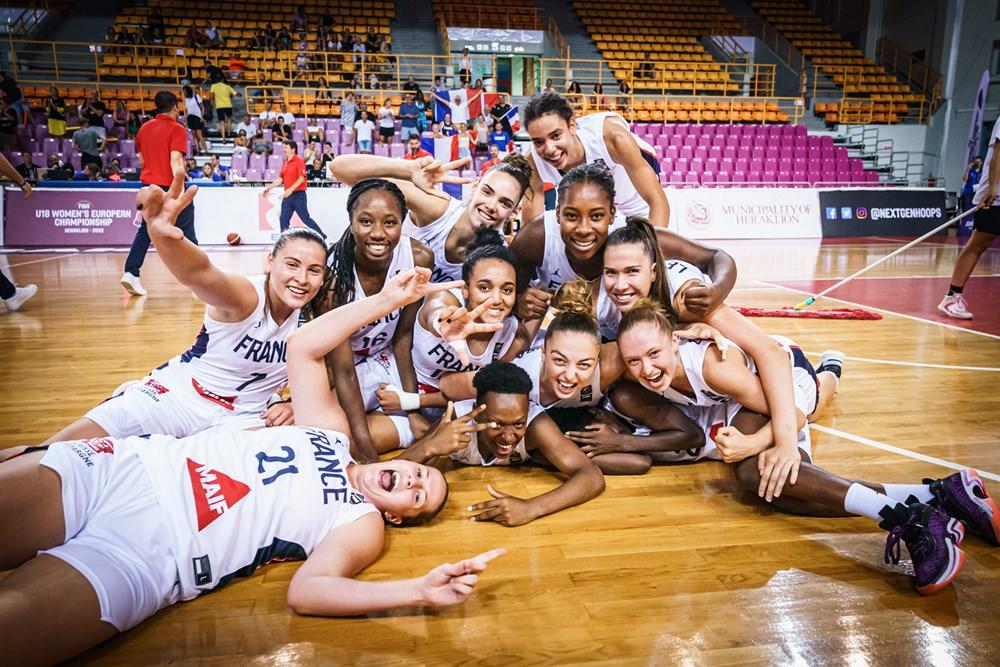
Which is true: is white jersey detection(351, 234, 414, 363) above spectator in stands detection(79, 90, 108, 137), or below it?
below

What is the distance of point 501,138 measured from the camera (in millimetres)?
12867

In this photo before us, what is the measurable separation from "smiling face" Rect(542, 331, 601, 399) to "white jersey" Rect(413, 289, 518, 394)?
50cm

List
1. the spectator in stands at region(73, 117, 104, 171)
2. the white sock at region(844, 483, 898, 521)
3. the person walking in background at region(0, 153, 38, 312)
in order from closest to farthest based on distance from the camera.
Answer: the white sock at region(844, 483, 898, 521), the person walking in background at region(0, 153, 38, 312), the spectator in stands at region(73, 117, 104, 171)

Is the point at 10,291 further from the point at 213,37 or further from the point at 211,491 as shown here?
the point at 213,37

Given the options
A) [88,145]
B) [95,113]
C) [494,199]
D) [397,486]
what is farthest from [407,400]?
[95,113]

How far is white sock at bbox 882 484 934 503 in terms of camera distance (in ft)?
7.02

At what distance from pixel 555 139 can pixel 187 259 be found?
2100mm

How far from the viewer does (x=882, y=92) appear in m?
18.4

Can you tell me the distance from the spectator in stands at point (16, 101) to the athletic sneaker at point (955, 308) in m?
15.1

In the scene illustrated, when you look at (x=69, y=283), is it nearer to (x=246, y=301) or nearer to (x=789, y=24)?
(x=246, y=301)

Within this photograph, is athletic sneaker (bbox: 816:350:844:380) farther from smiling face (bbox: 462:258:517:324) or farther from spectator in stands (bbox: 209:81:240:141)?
spectator in stands (bbox: 209:81:240:141)

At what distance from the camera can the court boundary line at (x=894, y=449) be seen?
2.61 metres

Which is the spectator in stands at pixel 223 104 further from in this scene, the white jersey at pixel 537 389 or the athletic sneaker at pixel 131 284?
the white jersey at pixel 537 389

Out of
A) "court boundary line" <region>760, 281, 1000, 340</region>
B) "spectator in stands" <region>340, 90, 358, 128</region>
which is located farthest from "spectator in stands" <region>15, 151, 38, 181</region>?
"court boundary line" <region>760, 281, 1000, 340</region>
